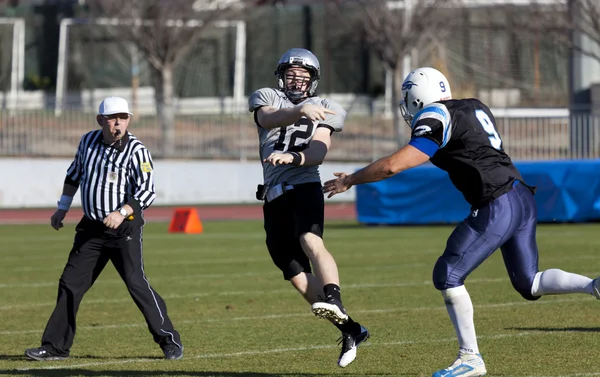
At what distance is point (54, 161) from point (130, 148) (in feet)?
68.3

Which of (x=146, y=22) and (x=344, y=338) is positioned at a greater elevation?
(x=146, y=22)

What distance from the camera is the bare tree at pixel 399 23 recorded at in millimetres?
32969

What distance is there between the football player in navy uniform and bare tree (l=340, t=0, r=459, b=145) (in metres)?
26.1

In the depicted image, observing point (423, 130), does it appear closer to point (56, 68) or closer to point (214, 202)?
point (214, 202)

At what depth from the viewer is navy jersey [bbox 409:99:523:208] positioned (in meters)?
6.57

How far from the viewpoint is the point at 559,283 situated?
6.74 m

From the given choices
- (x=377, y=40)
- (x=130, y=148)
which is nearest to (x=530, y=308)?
(x=130, y=148)

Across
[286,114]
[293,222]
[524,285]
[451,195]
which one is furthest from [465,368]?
[451,195]

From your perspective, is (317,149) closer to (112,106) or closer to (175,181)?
(112,106)

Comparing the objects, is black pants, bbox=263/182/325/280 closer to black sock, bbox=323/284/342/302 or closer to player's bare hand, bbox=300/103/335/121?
black sock, bbox=323/284/342/302

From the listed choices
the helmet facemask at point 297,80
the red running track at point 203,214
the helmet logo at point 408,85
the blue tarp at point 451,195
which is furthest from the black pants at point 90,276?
the red running track at point 203,214

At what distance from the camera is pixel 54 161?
93.2 ft

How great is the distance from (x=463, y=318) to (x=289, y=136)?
1753 millimetres

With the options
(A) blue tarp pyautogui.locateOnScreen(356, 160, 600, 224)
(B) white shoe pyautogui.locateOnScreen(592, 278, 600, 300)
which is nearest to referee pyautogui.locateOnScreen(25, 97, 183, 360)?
(B) white shoe pyautogui.locateOnScreen(592, 278, 600, 300)
